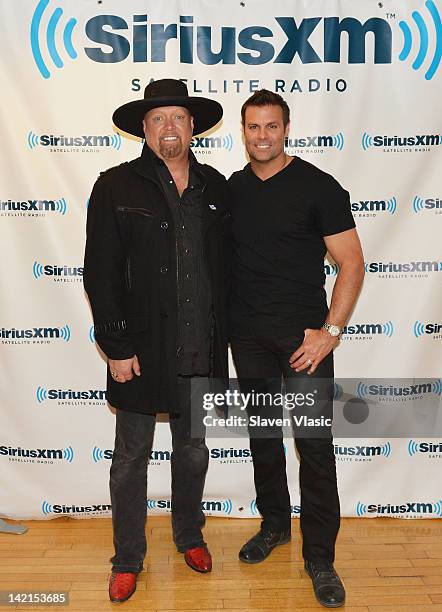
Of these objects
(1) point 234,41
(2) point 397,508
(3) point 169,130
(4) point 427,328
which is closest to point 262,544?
(2) point 397,508

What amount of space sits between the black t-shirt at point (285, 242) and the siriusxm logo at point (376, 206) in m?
0.65

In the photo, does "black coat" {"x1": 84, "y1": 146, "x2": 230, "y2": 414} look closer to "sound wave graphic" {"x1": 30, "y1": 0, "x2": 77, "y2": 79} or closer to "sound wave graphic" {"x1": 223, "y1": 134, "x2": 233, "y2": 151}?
"sound wave graphic" {"x1": 223, "y1": 134, "x2": 233, "y2": 151}

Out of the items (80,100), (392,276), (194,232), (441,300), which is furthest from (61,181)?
(441,300)

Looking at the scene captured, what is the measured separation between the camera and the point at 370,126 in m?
3.39

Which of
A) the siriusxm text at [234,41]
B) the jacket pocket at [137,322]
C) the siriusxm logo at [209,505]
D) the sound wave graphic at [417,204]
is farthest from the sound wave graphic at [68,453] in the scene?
the sound wave graphic at [417,204]

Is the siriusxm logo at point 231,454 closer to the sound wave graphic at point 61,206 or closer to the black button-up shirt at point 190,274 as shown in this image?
the black button-up shirt at point 190,274

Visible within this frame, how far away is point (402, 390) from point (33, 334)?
1.77 metres

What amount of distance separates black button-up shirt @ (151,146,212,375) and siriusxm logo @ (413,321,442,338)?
1.18 metres

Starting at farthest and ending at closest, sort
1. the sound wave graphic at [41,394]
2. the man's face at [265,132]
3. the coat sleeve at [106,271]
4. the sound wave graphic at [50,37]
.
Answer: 1. the sound wave graphic at [41,394]
2. the sound wave graphic at [50,37]
3. the man's face at [265,132]
4. the coat sleeve at [106,271]

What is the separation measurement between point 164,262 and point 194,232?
167 mm

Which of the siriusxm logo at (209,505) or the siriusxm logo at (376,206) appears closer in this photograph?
the siriusxm logo at (376,206)

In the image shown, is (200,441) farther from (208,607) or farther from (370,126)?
(370,126)

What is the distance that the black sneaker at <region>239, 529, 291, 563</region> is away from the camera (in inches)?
122

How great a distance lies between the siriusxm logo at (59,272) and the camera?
346 cm
